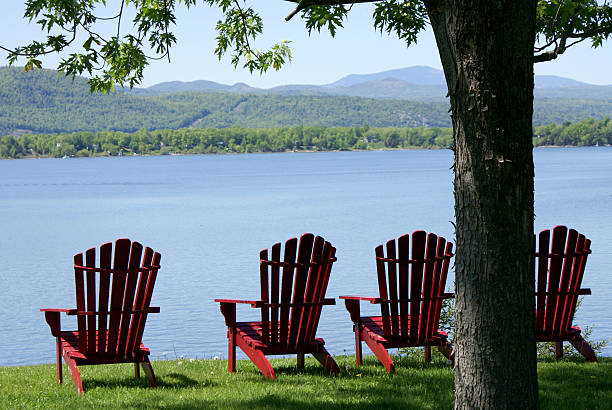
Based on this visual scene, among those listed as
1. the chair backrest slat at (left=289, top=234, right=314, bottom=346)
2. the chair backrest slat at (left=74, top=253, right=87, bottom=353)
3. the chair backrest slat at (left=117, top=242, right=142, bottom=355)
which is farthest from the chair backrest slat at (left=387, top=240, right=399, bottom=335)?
the chair backrest slat at (left=74, top=253, right=87, bottom=353)

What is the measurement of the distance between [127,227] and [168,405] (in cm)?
3081

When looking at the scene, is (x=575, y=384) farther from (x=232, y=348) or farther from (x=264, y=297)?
(x=232, y=348)

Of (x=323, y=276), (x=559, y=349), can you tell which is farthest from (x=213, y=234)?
(x=323, y=276)

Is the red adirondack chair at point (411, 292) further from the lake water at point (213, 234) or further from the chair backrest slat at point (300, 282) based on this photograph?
the lake water at point (213, 234)

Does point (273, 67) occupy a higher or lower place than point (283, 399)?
higher

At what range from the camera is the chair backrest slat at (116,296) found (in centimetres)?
530

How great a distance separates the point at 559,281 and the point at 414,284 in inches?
50.5

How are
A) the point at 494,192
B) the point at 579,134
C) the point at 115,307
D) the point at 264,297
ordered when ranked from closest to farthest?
the point at 494,192 → the point at 115,307 → the point at 264,297 → the point at 579,134

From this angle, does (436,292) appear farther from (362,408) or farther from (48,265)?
(48,265)

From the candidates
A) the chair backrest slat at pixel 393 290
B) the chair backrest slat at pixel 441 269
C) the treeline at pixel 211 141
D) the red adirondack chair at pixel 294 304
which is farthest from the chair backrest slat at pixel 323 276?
the treeline at pixel 211 141

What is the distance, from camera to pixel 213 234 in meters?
31.4

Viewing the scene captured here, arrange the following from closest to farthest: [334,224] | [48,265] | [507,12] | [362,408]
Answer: [507,12] < [362,408] < [48,265] < [334,224]

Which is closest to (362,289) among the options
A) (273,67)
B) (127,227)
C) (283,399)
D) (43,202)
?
(273,67)

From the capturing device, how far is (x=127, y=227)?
3472cm
